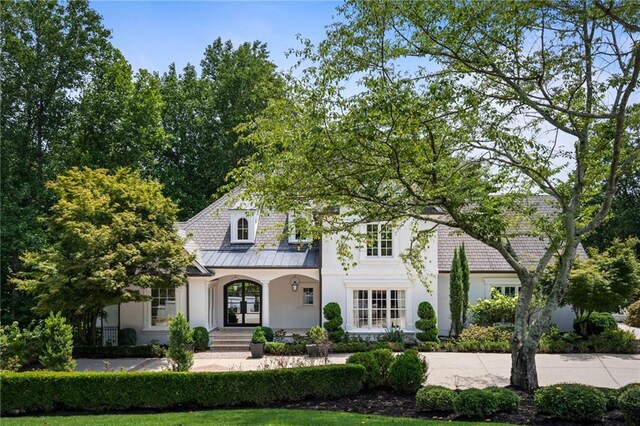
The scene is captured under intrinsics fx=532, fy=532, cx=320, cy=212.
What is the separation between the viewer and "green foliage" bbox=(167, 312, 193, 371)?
14344mm

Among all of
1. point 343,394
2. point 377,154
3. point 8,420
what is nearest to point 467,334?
point 343,394


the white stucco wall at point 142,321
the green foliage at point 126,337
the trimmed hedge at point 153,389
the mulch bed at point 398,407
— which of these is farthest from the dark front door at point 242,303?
the mulch bed at point 398,407

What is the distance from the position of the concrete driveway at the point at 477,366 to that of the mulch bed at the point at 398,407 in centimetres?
233

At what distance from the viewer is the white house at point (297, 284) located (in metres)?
21.6

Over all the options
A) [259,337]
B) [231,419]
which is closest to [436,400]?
[231,419]

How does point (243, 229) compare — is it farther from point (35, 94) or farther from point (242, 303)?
point (35, 94)

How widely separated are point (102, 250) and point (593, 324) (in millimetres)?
18425

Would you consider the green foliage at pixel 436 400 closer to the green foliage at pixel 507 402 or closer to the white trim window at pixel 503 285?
the green foliage at pixel 507 402

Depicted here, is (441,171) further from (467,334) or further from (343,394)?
(467,334)

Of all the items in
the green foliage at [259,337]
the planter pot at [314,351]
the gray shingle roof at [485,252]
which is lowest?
the planter pot at [314,351]

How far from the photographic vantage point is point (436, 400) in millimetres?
10148

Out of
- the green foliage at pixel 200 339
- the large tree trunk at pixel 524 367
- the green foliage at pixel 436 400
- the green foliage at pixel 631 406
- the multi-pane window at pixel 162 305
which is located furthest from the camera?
the multi-pane window at pixel 162 305

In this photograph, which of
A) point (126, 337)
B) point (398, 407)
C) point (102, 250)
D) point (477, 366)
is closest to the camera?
point (398, 407)

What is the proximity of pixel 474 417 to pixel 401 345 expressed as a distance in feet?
33.3
